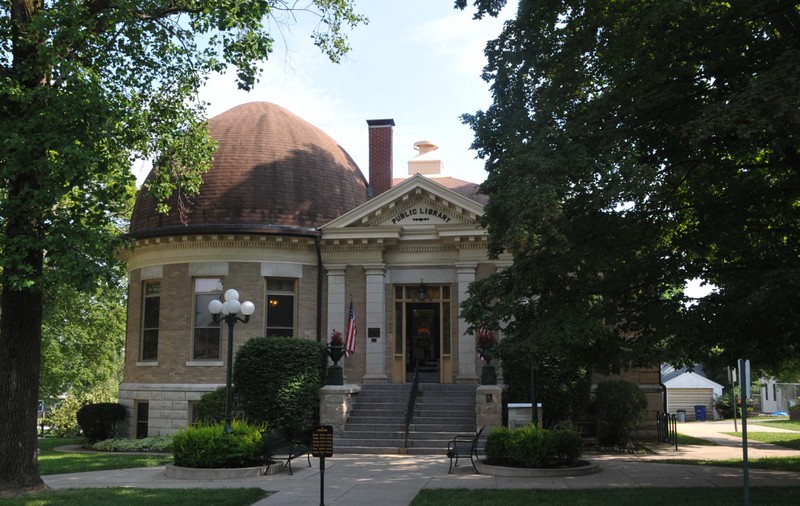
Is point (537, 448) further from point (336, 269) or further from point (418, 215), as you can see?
point (336, 269)

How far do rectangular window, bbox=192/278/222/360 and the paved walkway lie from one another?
23.4ft

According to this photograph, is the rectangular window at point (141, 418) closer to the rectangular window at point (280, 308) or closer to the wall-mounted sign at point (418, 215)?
the rectangular window at point (280, 308)

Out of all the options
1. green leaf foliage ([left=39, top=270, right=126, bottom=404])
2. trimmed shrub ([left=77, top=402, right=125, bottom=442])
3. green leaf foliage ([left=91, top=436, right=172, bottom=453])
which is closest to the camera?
green leaf foliage ([left=91, top=436, right=172, bottom=453])

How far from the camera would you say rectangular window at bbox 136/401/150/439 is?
81.8 ft

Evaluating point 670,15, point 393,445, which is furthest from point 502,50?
point 393,445

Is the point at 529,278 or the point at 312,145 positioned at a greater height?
the point at 312,145

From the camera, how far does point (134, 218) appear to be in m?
26.5

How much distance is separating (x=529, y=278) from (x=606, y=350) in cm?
182

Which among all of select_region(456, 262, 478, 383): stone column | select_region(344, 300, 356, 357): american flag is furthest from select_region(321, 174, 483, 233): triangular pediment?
select_region(344, 300, 356, 357): american flag

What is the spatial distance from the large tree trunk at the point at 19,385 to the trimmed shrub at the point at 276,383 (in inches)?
288

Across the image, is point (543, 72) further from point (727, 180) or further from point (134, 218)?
point (134, 218)

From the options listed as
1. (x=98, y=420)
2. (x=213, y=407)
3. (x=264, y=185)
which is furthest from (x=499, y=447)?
(x=98, y=420)

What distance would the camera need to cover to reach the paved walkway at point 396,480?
42.6 ft

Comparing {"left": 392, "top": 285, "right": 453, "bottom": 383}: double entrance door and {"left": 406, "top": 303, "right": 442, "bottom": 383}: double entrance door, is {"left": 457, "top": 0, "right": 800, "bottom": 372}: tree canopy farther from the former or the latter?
{"left": 406, "top": 303, "right": 442, "bottom": 383}: double entrance door
